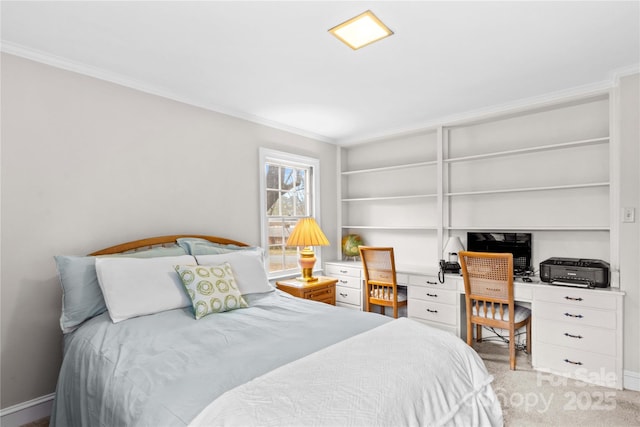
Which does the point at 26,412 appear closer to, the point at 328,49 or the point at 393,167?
the point at 328,49

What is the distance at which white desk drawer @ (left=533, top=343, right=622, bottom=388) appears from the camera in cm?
263

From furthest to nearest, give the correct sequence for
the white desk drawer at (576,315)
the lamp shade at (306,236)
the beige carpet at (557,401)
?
the lamp shade at (306,236), the white desk drawer at (576,315), the beige carpet at (557,401)

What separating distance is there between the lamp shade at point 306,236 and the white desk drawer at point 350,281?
0.70 meters

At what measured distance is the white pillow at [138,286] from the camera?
82.1 inches

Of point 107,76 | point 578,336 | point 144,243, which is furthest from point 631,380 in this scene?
point 107,76

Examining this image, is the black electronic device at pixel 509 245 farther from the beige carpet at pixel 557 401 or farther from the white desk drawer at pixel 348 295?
the white desk drawer at pixel 348 295

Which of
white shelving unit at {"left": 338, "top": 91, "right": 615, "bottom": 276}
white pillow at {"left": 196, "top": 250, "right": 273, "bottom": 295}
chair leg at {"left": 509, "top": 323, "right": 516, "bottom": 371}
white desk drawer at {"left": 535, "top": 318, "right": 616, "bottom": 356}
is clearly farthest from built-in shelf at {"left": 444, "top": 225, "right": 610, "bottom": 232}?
white pillow at {"left": 196, "top": 250, "right": 273, "bottom": 295}

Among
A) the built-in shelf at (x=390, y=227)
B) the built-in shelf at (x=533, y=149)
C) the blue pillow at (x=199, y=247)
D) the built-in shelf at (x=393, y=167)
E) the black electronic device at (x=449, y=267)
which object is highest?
the built-in shelf at (x=533, y=149)

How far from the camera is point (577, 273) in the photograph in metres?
2.81

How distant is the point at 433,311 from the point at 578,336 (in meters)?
1.21

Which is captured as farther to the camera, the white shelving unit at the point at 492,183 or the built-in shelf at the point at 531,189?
the white shelving unit at the point at 492,183

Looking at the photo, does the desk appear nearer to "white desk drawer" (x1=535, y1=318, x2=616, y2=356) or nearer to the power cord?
"white desk drawer" (x1=535, y1=318, x2=616, y2=356)

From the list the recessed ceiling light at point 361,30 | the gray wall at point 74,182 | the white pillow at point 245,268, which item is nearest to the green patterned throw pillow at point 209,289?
the white pillow at point 245,268

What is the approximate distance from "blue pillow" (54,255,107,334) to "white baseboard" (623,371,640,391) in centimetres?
376
